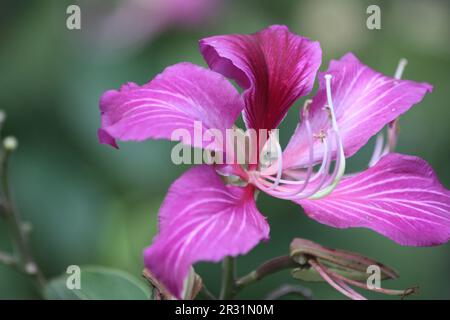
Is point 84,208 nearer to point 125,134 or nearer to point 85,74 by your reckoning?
point 85,74

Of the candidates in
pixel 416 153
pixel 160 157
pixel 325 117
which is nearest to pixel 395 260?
pixel 416 153

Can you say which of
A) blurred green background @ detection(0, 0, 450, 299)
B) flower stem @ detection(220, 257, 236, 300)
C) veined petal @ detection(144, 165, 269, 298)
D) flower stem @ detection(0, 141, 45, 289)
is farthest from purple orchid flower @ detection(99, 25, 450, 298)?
blurred green background @ detection(0, 0, 450, 299)

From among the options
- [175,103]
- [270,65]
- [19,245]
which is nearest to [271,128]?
[270,65]

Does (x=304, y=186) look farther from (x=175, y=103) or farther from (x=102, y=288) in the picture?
(x=102, y=288)

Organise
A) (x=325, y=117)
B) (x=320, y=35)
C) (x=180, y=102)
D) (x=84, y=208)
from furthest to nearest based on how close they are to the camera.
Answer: (x=320, y=35)
(x=84, y=208)
(x=325, y=117)
(x=180, y=102)

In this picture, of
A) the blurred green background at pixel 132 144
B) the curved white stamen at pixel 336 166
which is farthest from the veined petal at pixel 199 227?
the blurred green background at pixel 132 144

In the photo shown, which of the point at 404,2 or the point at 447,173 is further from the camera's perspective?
the point at 404,2

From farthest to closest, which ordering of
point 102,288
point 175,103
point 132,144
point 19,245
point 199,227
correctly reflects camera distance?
point 132,144 < point 19,245 < point 102,288 < point 175,103 < point 199,227

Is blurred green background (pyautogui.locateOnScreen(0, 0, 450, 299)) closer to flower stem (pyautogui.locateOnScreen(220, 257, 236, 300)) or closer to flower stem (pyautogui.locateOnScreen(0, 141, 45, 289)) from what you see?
flower stem (pyautogui.locateOnScreen(0, 141, 45, 289))
